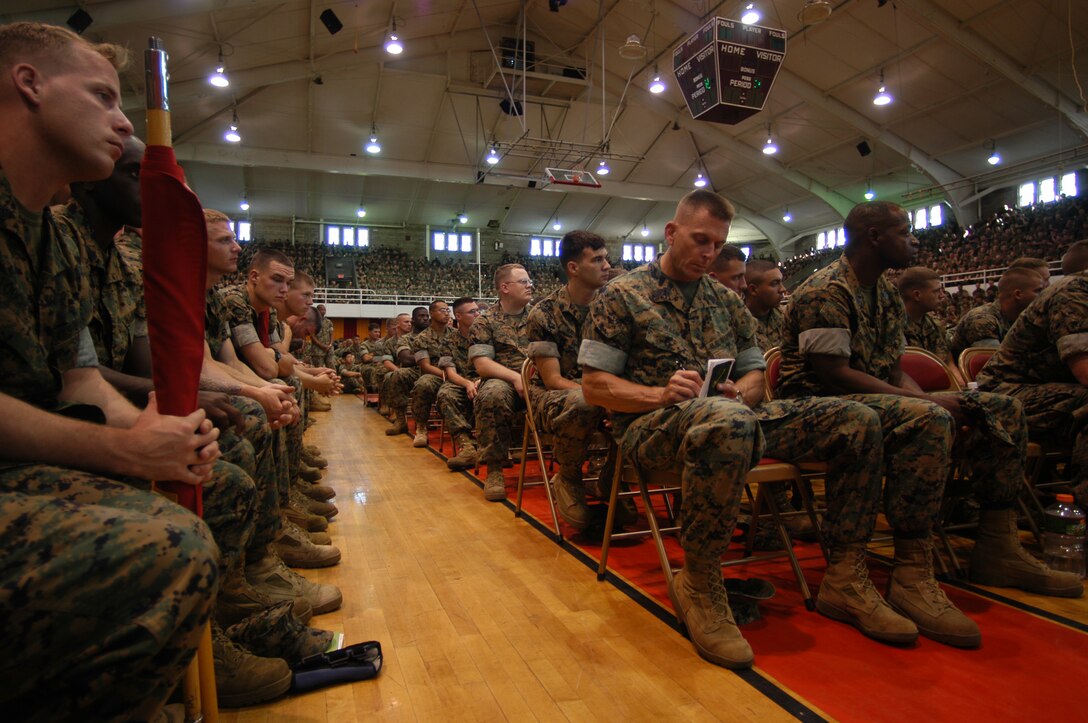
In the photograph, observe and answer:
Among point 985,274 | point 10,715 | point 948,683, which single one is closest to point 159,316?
point 10,715

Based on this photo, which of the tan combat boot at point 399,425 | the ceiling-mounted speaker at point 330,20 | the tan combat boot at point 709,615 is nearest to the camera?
the tan combat boot at point 709,615

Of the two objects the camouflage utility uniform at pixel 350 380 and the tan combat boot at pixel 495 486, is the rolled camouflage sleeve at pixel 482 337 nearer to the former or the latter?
the tan combat boot at pixel 495 486

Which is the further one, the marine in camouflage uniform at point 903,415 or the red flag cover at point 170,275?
the marine in camouflage uniform at point 903,415

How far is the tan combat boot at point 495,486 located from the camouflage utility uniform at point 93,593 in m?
3.30

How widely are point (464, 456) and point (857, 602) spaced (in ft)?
12.1

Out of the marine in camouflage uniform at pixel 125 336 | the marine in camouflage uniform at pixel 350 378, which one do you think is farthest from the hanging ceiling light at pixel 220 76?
the marine in camouflage uniform at pixel 125 336

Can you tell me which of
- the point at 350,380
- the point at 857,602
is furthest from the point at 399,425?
the point at 350,380

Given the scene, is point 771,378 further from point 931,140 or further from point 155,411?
point 931,140

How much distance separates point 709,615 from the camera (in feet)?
6.92

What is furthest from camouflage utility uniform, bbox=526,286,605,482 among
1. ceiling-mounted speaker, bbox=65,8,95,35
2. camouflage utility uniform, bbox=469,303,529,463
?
ceiling-mounted speaker, bbox=65,8,95,35

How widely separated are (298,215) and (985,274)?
74.1 feet

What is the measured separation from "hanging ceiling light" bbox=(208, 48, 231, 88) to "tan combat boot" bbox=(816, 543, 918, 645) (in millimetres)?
14394

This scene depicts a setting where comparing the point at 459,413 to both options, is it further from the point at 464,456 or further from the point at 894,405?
the point at 894,405

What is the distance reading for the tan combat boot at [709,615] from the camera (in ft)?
6.55
